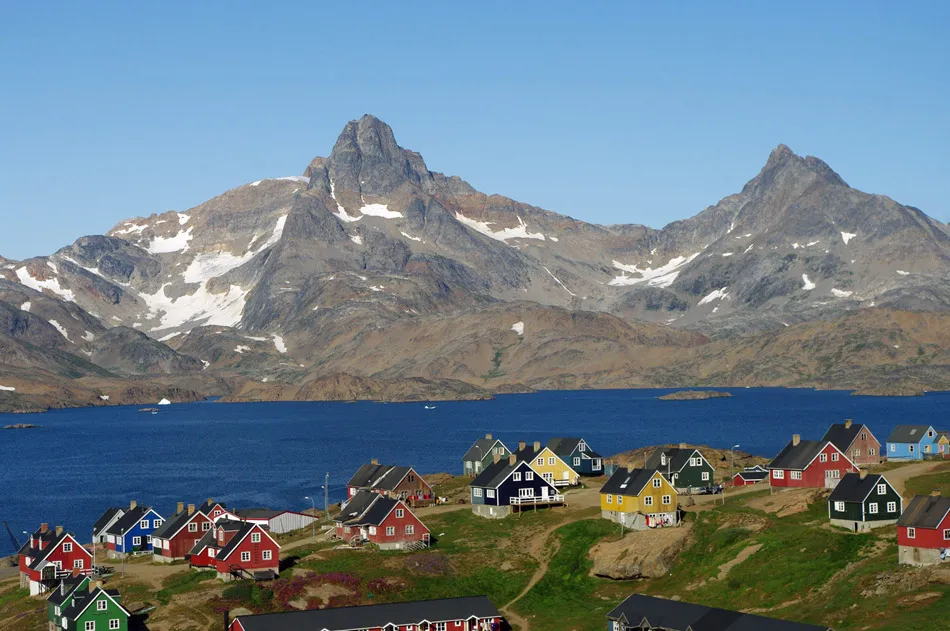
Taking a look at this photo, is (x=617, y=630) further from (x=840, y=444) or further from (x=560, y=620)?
(x=840, y=444)

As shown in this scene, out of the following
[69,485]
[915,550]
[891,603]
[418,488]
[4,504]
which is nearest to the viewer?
[891,603]

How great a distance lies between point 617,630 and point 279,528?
45.6m

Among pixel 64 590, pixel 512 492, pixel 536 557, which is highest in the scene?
pixel 512 492

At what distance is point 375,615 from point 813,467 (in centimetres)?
4687

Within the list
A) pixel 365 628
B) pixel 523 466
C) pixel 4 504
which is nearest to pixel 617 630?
pixel 365 628

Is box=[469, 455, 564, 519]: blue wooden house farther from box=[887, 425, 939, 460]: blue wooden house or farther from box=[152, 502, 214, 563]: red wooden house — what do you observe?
box=[887, 425, 939, 460]: blue wooden house

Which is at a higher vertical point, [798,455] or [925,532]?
[798,455]

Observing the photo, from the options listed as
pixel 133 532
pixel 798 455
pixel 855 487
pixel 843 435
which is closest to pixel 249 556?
pixel 133 532

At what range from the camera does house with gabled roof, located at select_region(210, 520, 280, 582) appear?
85.8 m

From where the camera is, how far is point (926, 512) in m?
74.1

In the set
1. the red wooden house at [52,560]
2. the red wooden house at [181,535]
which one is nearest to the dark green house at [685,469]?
the red wooden house at [181,535]

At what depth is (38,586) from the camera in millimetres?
91000

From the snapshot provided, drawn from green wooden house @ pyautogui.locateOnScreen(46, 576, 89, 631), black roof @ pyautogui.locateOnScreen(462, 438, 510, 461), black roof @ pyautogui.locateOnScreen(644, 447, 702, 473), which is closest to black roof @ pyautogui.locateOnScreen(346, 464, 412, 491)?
black roof @ pyautogui.locateOnScreen(462, 438, 510, 461)

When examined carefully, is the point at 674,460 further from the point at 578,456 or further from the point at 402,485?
the point at 402,485
